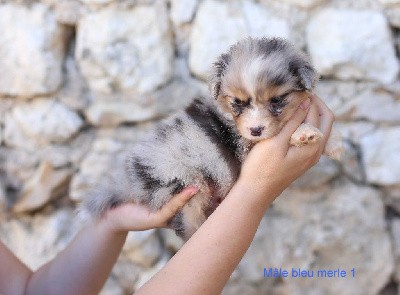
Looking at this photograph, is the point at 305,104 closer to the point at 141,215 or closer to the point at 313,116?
the point at 313,116

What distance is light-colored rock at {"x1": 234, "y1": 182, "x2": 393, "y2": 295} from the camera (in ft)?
6.00

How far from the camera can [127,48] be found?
1.78 metres

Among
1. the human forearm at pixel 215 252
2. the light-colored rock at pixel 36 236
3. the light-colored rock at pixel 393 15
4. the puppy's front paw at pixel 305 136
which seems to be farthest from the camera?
the light-colored rock at pixel 36 236

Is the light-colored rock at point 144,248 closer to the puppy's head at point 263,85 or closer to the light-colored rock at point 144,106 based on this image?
the light-colored rock at point 144,106

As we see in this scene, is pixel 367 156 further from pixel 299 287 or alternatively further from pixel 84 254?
pixel 84 254

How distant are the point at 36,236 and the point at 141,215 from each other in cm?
71

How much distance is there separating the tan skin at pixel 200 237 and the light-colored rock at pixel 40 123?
19.9 inches

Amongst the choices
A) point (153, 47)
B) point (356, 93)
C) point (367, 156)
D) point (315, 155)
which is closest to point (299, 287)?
point (367, 156)

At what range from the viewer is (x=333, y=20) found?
1725 millimetres

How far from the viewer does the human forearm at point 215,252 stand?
1057 millimetres

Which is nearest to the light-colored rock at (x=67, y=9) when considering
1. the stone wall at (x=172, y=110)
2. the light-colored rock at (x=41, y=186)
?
the stone wall at (x=172, y=110)

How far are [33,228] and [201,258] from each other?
1032 mm

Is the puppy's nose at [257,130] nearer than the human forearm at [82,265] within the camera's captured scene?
Yes

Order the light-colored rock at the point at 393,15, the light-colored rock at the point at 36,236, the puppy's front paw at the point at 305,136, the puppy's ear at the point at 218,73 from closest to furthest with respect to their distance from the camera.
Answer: the puppy's front paw at the point at 305,136
the puppy's ear at the point at 218,73
the light-colored rock at the point at 393,15
the light-colored rock at the point at 36,236
